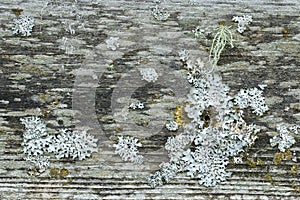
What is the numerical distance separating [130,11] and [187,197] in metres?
1.24

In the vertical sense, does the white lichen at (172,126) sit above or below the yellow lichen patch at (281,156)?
above

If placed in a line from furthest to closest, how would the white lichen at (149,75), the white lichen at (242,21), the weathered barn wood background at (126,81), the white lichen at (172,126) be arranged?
1. the white lichen at (242,21)
2. the white lichen at (149,75)
3. the white lichen at (172,126)
4. the weathered barn wood background at (126,81)

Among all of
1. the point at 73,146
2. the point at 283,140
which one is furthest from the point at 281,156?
the point at 73,146

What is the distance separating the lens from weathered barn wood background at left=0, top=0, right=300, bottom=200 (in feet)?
10.2

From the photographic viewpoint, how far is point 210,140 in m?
3.21

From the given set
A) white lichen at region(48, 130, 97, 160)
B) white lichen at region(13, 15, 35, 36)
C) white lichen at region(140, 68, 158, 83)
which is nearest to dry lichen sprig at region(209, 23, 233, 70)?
white lichen at region(140, 68, 158, 83)

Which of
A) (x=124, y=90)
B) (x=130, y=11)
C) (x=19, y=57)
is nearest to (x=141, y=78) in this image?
(x=124, y=90)

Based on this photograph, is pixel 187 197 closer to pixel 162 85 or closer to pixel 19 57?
pixel 162 85

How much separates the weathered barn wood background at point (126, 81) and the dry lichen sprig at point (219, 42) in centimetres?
5

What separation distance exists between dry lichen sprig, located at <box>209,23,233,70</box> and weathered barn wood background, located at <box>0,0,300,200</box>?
0.17 ft

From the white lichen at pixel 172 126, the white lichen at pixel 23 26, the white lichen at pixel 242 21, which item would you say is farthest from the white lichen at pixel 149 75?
the white lichen at pixel 23 26

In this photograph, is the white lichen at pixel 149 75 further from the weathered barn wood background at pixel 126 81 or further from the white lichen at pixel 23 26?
the white lichen at pixel 23 26

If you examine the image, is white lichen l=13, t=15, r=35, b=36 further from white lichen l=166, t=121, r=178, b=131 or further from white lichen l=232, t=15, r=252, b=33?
white lichen l=232, t=15, r=252, b=33

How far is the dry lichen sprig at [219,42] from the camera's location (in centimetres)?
337
